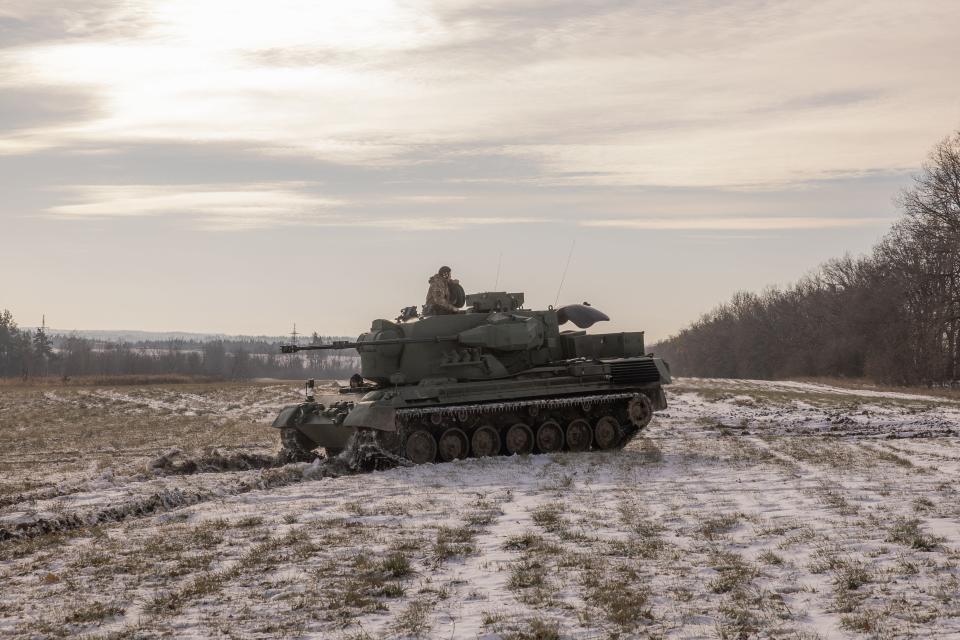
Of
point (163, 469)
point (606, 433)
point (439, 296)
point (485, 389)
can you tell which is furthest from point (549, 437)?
point (163, 469)

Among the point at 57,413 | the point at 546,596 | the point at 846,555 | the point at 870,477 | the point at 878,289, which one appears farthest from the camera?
the point at 878,289

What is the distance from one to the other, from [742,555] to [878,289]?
5674 centimetres

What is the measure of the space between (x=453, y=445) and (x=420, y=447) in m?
0.70

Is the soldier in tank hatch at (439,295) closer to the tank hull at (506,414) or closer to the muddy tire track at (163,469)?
the tank hull at (506,414)

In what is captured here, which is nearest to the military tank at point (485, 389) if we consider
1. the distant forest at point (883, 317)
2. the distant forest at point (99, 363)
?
the distant forest at point (883, 317)

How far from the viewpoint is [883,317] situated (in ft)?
198

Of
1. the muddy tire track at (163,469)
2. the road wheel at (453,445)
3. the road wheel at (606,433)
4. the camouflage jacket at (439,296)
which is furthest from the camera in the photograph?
the camouflage jacket at (439,296)

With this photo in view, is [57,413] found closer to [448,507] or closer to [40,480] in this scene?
[40,480]

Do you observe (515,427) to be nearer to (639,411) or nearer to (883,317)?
(639,411)

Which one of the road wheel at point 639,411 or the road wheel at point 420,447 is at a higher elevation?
the road wheel at point 639,411

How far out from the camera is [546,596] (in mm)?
8602

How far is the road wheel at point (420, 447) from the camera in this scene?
19.2 m

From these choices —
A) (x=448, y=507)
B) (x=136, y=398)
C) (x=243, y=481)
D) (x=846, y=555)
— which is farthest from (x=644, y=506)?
(x=136, y=398)

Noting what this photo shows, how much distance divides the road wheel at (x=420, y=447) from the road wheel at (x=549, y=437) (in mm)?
2145
